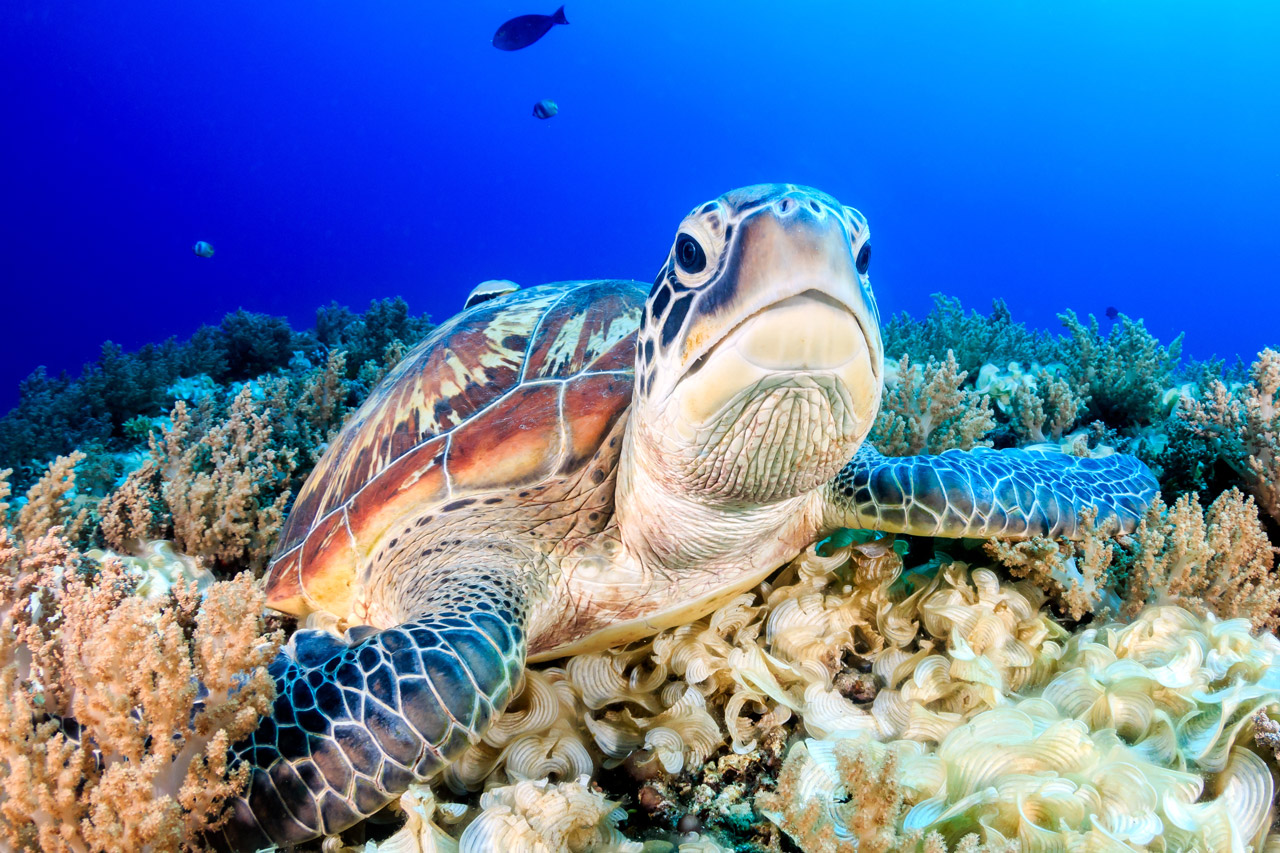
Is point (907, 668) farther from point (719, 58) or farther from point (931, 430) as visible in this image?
point (719, 58)

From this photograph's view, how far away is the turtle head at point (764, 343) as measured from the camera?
1003 millimetres

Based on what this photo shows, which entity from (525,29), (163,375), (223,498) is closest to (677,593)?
(223,498)

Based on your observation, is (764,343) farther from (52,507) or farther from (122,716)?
(52,507)

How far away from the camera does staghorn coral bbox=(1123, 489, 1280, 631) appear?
158 cm

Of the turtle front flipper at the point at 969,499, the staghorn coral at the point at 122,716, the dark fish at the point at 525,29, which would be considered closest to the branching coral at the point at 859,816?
the turtle front flipper at the point at 969,499

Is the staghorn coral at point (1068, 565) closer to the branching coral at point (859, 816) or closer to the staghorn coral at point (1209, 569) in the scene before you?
the staghorn coral at point (1209, 569)

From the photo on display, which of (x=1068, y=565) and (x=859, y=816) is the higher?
(x=1068, y=565)

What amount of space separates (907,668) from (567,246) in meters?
103

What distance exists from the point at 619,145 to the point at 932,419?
4316 inches

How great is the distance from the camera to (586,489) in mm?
1883

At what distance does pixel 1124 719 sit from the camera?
4.12ft

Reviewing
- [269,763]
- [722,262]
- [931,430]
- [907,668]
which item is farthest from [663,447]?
[931,430]

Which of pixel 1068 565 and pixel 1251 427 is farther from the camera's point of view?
pixel 1251 427

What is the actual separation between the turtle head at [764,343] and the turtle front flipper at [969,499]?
1.77 feet
